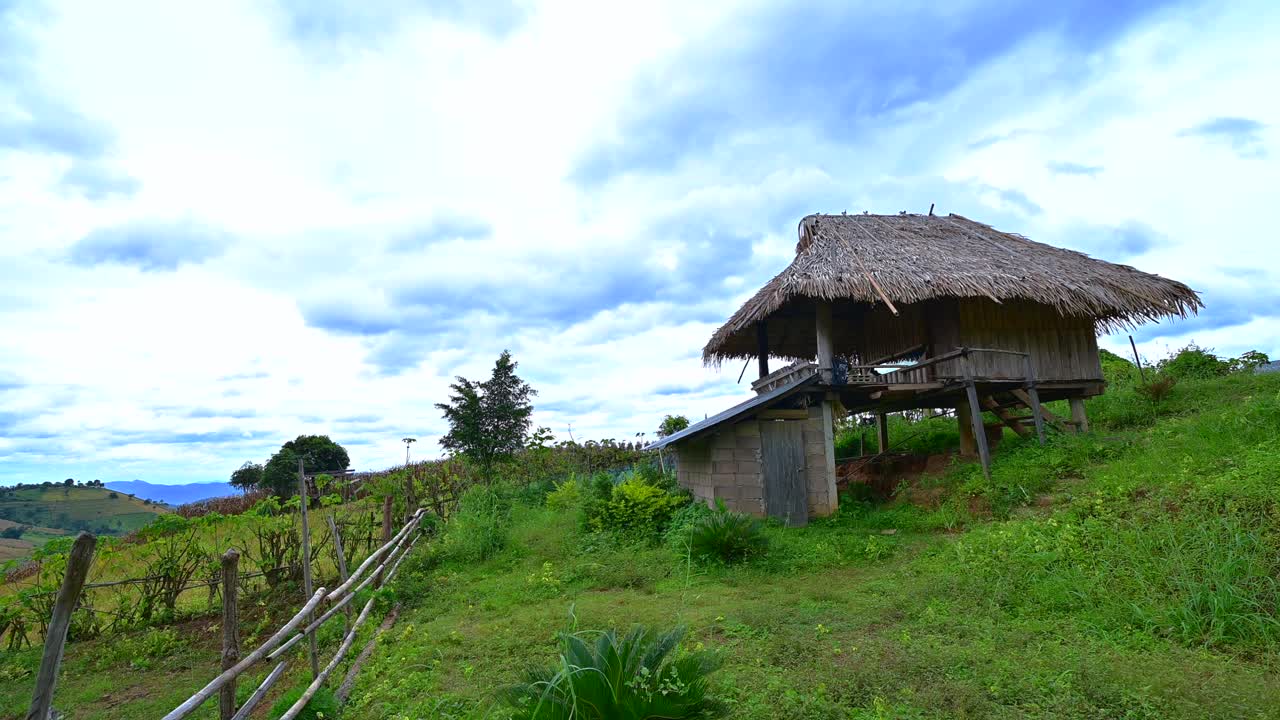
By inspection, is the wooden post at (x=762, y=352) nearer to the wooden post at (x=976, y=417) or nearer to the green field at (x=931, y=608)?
the wooden post at (x=976, y=417)

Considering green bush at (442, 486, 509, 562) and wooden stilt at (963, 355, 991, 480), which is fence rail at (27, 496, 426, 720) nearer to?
green bush at (442, 486, 509, 562)

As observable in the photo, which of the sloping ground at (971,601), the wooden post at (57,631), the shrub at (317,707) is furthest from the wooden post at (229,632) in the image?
the wooden post at (57,631)

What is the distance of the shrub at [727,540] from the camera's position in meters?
8.49

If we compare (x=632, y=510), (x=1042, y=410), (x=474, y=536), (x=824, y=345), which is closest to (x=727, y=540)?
(x=632, y=510)

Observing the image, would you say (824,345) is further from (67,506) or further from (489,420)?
(67,506)

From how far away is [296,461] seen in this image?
20922mm

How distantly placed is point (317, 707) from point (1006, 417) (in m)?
12.1

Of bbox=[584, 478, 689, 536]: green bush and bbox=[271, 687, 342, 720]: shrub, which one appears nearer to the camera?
bbox=[271, 687, 342, 720]: shrub

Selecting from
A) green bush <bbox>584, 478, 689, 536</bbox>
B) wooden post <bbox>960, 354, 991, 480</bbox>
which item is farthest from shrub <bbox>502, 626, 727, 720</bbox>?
wooden post <bbox>960, 354, 991, 480</bbox>

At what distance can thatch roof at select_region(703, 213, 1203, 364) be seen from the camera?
36.2 ft

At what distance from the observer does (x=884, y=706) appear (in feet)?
12.8

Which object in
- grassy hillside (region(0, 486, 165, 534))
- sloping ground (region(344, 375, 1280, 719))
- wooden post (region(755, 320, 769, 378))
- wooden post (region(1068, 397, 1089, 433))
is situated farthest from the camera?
wooden post (region(755, 320, 769, 378))

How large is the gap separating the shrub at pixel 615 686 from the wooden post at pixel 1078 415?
12035 mm

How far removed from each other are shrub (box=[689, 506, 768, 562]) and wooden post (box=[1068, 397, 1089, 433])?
Answer: 310 inches
